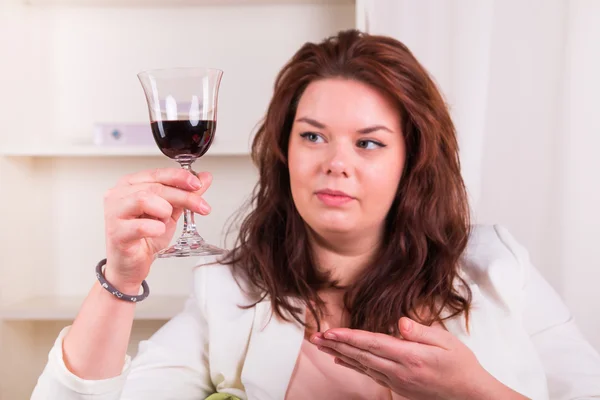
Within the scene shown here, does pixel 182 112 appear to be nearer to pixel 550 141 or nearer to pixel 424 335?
pixel 424 335

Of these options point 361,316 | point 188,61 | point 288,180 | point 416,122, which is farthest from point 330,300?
point 188,61

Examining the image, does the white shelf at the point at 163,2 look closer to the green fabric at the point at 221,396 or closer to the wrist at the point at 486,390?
the green fabric at the point at 221,396

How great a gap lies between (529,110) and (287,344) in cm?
127

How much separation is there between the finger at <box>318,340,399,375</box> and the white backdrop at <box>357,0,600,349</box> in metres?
1.21

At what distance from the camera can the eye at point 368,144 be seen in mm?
1692

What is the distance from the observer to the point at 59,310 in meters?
2.37

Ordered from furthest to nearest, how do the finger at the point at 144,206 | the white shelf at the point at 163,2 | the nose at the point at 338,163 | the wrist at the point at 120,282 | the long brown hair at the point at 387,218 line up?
the white shelf at the point at 163,2 → the long brown hair at the point at 387,218 → the nose at the point at 338,163 → the wrist at the point at 120,282 → the finger at the point at 144,206

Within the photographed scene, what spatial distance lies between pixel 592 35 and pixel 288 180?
1.19 meters

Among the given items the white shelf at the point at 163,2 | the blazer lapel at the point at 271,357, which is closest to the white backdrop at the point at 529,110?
the white shelf at the point at 163,2

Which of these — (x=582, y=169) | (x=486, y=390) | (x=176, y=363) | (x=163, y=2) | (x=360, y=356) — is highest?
(x=163, y=2)

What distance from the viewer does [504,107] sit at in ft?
7.77

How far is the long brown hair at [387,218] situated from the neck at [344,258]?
24 mm

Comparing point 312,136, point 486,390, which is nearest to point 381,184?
point 312,136

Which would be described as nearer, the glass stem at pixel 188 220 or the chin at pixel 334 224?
the glass stem at pixel 188 220
